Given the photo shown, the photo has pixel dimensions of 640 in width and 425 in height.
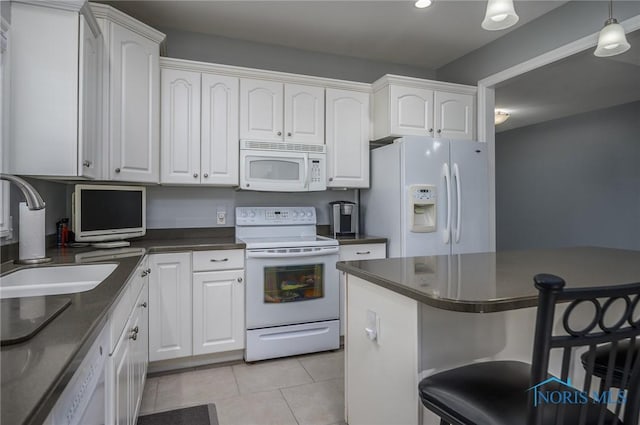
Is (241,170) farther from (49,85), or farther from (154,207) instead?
(49,85)

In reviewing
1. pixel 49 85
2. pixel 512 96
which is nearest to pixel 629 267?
pixel 49 85

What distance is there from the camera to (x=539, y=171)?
6504 mm

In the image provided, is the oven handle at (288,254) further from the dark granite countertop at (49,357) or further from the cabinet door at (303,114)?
the dark granite countertop at (49,357)

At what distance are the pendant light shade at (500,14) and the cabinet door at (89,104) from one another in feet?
6.93

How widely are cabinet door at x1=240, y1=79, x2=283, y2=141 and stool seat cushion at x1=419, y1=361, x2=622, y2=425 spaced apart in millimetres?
2421

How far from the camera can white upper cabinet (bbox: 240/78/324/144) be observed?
3.03 m

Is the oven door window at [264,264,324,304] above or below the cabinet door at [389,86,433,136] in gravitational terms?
below

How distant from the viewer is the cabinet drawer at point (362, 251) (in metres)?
3.09

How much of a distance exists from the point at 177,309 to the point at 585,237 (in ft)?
20.1

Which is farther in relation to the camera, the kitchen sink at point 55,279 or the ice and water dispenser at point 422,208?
the ice and water dispenser at point 422,208

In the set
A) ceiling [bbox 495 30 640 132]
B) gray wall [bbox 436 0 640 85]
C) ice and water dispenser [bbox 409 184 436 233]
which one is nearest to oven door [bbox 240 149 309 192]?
ice and water dispenser [bbox 409 184 436 233]

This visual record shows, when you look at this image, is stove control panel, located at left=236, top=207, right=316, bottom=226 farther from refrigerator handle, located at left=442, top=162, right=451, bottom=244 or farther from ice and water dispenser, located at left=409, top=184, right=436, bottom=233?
refrigerator handle, located at left=442, top=162, right=451, bottom=244

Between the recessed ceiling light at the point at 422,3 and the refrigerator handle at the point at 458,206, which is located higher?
the recessed ceiling light at the point at 422,3

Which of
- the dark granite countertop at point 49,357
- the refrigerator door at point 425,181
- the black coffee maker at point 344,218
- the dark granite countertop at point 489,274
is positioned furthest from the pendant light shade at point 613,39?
the dark granite countertop at point 49,357
